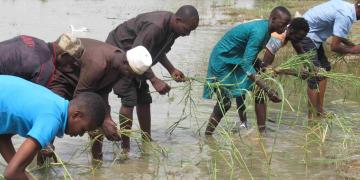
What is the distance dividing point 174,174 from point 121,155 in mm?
581

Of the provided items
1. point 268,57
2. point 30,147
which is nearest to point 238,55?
point 268,57

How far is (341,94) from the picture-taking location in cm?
770

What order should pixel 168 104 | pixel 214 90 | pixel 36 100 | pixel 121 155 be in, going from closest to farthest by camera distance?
1. pixel 36 100
2. pixel 121 155
3. pixel 214 90
4. pixel 168 104

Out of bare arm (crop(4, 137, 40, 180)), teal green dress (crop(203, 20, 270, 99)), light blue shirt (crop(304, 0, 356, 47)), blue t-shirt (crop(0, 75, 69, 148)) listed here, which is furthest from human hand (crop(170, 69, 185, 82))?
bare arm (crop(4, 137, 40, 180))

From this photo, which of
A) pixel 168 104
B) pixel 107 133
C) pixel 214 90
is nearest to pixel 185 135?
pixel 214 90

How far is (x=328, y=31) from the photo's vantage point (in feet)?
21.3

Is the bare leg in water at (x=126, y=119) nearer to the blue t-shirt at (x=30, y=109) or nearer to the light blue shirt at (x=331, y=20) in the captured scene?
the blue t-shirt at (x=30, y=109)

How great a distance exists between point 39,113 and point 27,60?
1.03 meters

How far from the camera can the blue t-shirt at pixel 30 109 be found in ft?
9.82

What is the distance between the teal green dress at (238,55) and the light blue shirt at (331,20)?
1.14 m

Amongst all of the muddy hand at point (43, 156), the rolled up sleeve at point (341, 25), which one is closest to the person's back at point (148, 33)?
the muddy hand at point (43, 156)

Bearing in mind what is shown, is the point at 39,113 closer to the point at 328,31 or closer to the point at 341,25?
the point at 341,25

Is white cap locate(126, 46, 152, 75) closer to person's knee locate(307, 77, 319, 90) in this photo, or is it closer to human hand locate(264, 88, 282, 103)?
human hand locate(264, 88, 282, 103)

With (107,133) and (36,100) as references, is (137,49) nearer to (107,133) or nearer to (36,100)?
(107,133)
